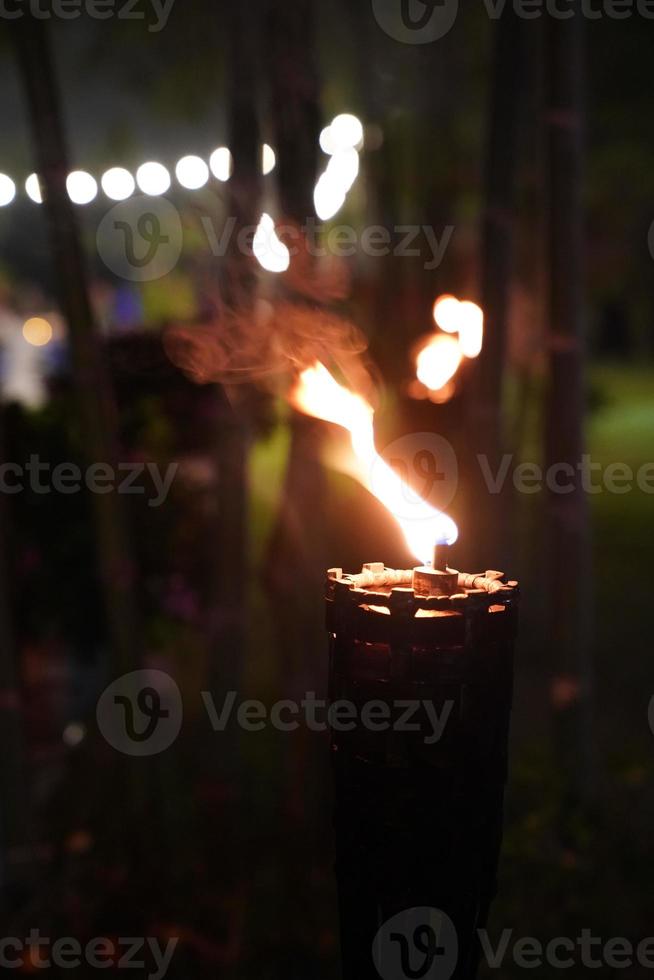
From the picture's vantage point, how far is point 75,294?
422 cm

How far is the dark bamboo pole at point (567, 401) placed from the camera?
4.50 metres

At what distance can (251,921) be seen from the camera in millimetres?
4328

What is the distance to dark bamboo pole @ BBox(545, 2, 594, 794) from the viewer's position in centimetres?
450

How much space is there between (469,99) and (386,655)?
742 centimetres

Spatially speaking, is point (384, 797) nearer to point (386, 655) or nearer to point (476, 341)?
point (386, 655)

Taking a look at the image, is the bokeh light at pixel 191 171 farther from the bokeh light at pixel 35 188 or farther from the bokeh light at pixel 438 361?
the bokeh light at pixel 438 361

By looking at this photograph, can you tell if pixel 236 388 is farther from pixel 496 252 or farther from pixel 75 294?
pixel 496 252

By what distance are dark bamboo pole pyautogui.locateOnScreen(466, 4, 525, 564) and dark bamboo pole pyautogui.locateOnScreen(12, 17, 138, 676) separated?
5.85ft

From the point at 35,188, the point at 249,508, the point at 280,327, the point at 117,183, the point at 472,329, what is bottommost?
the point at 249,508

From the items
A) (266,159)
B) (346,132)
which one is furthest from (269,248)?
(346,132)

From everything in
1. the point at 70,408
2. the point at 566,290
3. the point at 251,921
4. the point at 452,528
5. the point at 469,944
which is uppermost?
the point at 566,290

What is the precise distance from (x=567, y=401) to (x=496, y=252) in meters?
0.85

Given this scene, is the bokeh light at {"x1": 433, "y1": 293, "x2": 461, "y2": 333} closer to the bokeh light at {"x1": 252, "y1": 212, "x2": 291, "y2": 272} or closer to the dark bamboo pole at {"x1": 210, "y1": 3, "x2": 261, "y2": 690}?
the bokeh light at {"x1": 252, "y1": 212, "x2": 291, "y2": 272}

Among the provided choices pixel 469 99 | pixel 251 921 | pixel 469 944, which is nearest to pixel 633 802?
pixel 251 921
